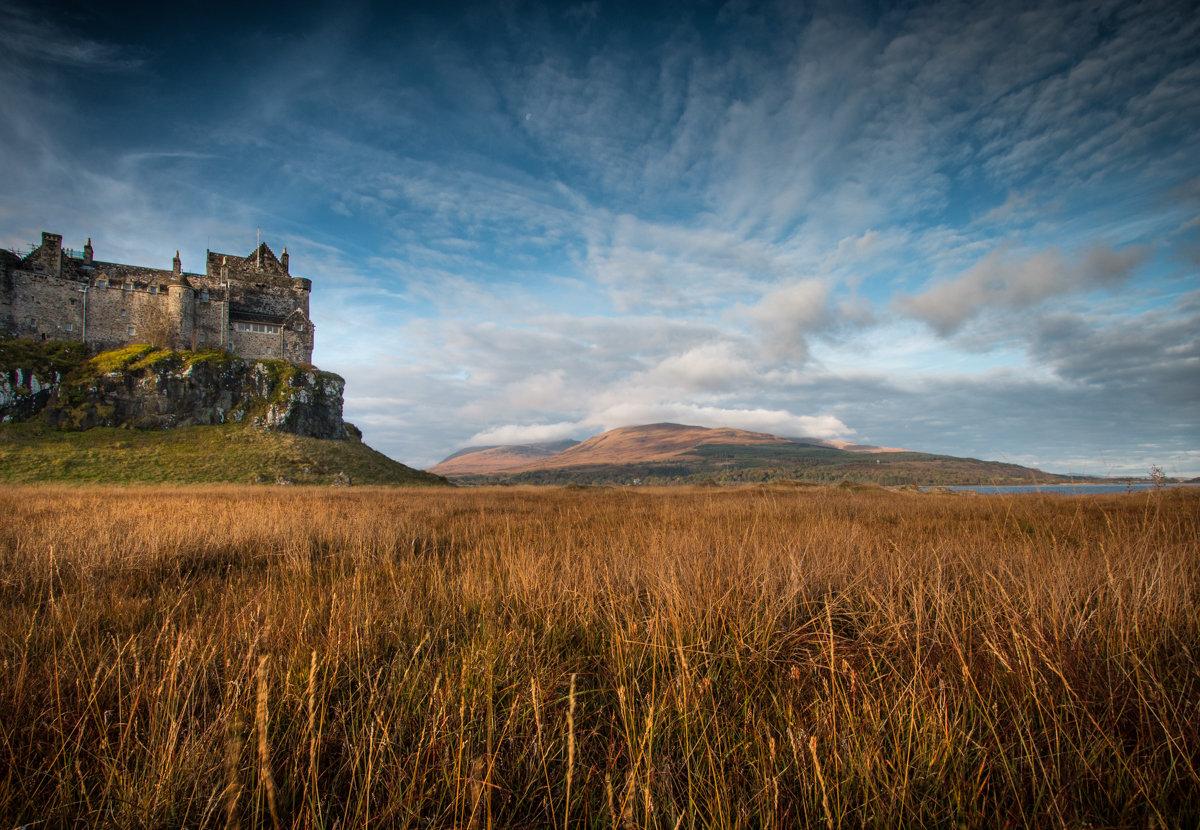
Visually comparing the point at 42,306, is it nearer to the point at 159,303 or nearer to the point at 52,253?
the point at 52,253

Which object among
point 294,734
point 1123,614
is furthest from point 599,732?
point 1123,614

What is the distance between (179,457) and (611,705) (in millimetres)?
39571

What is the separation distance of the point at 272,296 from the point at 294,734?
5397 centimetres

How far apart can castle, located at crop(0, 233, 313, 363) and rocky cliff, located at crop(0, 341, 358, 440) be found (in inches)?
121

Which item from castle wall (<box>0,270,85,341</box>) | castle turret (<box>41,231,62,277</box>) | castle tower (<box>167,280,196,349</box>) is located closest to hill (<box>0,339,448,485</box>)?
castle wall (<box>0,270,85,341</box>)

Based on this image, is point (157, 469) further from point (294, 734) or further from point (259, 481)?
point (294, 734)

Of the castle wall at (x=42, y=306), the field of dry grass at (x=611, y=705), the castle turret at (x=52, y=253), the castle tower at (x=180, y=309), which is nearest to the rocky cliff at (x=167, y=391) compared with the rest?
the castle tower at (x=180, y=309)

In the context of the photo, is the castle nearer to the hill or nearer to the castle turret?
the castle turret

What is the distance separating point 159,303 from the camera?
4050 cm

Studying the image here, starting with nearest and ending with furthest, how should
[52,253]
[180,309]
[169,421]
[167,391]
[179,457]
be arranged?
1. [179,457]
2. [169,421]
3. [167,391]
4. [52,253]
5. [180,309]

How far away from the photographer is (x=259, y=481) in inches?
1111

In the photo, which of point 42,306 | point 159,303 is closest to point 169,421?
point 159,303

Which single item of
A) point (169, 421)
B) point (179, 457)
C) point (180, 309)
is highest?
point (180, 309)

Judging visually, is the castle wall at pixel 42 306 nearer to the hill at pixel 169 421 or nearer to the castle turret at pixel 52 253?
the castle turret at pixel 52 253
